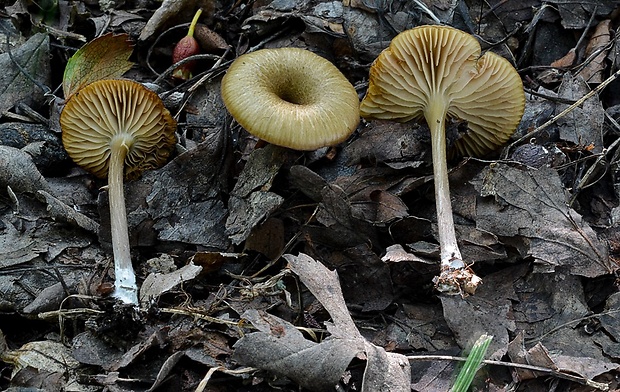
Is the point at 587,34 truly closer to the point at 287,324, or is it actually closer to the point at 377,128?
the point at 377,128

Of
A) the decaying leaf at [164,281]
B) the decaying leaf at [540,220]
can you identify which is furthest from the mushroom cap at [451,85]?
the decaying leaf at [164,281]

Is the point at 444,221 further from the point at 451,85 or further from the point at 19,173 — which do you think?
the point at 19,173

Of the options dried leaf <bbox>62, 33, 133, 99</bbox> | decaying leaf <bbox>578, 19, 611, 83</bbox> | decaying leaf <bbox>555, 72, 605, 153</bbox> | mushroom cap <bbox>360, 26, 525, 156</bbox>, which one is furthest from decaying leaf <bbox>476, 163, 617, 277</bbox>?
dried leaf <bbox>62, 33, 133, 99</bbox>

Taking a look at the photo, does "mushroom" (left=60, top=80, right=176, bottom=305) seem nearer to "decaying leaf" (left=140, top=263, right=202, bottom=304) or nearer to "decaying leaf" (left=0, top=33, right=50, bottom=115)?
"decaying leaf" (left=140, top=263, right=202, bottom=304)

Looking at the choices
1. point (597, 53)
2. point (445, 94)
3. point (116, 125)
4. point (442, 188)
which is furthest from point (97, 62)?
point (597, 53)

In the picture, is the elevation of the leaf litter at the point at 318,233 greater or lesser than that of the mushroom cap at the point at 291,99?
lesser

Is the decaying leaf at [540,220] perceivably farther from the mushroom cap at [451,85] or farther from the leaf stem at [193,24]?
the leaf stem at [193,24]
